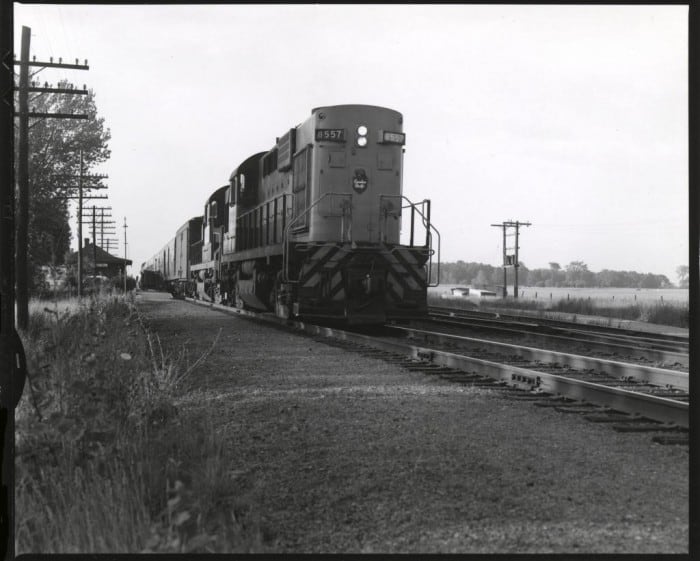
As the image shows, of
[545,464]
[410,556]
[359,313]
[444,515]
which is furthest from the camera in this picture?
[359,313]

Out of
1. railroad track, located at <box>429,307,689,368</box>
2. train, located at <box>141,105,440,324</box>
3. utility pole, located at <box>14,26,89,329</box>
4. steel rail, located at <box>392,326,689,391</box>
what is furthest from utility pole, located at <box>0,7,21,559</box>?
train, located at <box>141,105,440,324</box>

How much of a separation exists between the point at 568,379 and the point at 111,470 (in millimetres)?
3658

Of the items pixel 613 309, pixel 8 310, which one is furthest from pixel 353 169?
pixel 613 309

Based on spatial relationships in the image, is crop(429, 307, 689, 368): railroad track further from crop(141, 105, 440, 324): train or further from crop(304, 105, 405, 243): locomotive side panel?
crop(304, 105, 405, 243): locomotive side panel

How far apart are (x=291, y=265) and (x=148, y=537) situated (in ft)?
28.3

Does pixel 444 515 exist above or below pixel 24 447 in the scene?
below

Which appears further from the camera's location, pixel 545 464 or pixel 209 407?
pixel 209 407

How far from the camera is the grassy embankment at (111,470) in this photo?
2412 millimetres

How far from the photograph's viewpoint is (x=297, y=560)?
7.64ft

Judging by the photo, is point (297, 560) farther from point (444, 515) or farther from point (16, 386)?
point (16, 386)

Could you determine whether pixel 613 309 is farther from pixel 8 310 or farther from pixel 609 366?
pixel 8 310

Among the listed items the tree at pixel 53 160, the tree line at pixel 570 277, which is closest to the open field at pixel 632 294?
the tree line at pixel 570 277

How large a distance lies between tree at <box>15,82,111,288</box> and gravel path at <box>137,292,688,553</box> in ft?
5.22

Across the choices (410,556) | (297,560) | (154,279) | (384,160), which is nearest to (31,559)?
(297,560)
